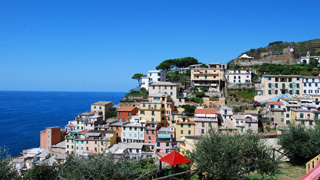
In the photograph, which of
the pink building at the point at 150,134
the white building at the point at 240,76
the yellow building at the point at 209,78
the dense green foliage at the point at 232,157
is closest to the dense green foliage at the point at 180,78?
the yellow building at the point at 209,78

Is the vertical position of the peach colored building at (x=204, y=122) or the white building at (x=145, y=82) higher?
the white building at (x=145, y=82)

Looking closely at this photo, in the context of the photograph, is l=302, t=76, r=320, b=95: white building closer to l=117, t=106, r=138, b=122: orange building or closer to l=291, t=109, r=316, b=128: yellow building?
l=291, t=109, r=316, b=128: yellow building

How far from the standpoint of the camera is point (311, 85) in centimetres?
4147

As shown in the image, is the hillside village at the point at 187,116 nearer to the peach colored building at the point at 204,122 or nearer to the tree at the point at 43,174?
the peach colored building at the point at 204,122

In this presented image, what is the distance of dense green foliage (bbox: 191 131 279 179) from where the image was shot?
1179 centimetres

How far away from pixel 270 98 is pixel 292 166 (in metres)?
26.1

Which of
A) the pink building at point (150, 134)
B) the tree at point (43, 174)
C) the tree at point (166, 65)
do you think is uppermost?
the tree at point (166, 65)

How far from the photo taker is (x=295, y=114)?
103 ft

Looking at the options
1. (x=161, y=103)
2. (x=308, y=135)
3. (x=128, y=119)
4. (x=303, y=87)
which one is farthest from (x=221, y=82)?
(x=308, y=135)

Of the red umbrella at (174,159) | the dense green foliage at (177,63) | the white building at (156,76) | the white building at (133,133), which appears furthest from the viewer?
the dense green foliage at (177,63)

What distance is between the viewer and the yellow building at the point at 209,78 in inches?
1911

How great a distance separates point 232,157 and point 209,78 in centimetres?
3849

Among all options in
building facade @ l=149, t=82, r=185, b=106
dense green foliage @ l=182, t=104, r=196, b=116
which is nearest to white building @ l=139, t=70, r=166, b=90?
building facade @ l=149, t=82, r=185, b=106

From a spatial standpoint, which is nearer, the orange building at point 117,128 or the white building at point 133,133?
the white building at point 133,133
